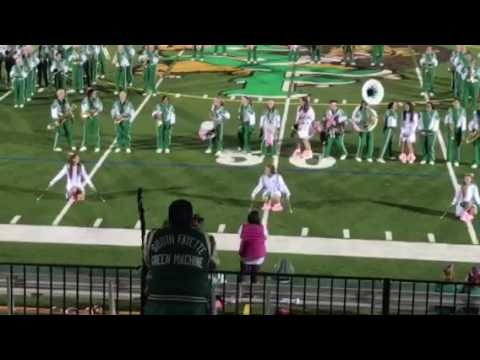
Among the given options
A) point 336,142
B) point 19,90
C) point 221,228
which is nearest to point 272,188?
point 221,228

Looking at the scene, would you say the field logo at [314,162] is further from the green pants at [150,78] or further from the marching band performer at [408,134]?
the green pants at [150,78]

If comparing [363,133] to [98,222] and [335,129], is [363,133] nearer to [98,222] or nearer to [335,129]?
[335,129]

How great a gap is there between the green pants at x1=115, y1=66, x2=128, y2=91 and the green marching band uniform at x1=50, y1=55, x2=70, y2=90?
114 centimetres

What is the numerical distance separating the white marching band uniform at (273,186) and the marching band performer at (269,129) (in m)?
3.43

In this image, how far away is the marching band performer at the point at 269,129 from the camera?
939 inches

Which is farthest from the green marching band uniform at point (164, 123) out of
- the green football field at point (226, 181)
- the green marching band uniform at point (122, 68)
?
the green marching band uniform at point (122, 68)

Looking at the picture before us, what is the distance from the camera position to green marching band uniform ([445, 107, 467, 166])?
77.8 feet

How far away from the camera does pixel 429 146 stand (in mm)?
23641

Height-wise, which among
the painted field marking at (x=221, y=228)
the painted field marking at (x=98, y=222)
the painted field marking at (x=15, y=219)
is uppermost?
the painted field marking at (x=221, y=228)

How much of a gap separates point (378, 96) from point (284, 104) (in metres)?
1.92

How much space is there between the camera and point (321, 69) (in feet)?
105

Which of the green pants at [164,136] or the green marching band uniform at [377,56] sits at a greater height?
the green marching band uniform at [377,56]
